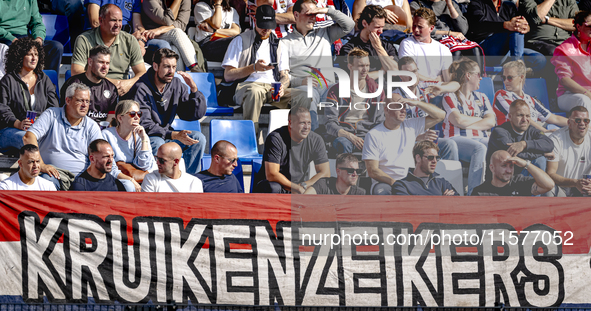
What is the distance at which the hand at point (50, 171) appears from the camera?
6188mm

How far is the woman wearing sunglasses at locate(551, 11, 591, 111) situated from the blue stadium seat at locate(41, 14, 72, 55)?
633 cm

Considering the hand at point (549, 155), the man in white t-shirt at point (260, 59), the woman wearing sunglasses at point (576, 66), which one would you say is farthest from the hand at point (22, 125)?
the woman wearing sunglasses at point (576, 66)

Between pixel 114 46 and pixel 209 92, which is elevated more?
pixel 114 46

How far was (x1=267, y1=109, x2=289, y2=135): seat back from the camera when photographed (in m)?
6.81

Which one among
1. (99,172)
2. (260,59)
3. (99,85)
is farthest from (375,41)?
(99,172)

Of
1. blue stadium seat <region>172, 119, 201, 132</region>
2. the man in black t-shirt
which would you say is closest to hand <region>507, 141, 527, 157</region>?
the man in black t-shirt

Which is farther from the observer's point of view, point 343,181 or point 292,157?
point 292,157

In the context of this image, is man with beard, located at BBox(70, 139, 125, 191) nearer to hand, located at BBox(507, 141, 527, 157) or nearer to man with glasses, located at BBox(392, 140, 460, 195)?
man with glasses, located at BBox(392, 140, 460, 195)

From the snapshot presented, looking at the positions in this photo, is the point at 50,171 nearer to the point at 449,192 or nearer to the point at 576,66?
the point at 449,192

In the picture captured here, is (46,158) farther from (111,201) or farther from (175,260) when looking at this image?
(175,260)

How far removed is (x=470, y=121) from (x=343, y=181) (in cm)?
153

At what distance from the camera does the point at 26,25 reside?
303 inches

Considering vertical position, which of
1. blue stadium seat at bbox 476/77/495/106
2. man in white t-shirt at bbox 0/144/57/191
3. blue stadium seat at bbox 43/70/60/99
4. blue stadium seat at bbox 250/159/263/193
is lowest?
blue stadium seat at bbox 250/159/263/193

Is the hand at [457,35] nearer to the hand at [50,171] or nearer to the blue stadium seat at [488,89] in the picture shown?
the blue stadium seat at [488,89]
